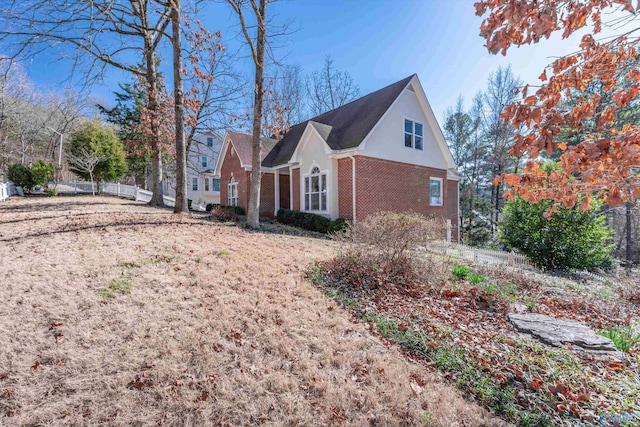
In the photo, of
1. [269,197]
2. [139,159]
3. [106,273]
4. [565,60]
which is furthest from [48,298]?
[139,159]

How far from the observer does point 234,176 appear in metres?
20.2

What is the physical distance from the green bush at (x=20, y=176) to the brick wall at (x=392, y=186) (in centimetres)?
2162

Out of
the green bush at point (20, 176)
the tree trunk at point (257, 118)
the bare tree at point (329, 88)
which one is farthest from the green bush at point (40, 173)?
the bare tree at point (329, 88)

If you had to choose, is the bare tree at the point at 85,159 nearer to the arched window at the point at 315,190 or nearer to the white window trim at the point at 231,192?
the white window trim at the point at 231,192

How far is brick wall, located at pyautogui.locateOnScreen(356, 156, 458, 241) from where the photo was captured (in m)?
13.2

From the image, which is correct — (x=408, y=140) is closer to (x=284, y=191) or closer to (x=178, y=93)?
(x=284, y=191)

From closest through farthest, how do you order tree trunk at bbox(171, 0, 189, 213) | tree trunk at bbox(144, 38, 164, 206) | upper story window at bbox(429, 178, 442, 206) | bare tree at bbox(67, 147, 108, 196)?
tree trunk at bbox(171, 0, 189, 213), tree trunk at bbox(144, 38, 164, 206), upper story window at bbox(429, 178, 442, 206), bare tree at bbox(67, 147, 108, 196)

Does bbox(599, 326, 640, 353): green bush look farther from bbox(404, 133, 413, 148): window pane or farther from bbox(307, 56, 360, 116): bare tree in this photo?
bbox(307, 56, 360, 116): bare tree

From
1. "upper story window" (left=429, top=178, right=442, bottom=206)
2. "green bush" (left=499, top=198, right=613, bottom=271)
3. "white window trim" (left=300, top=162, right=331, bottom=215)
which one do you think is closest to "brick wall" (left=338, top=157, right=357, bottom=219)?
"white window trim" (left=300, top=162, right=331, bottom=215)

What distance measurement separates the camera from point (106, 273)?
508 cm

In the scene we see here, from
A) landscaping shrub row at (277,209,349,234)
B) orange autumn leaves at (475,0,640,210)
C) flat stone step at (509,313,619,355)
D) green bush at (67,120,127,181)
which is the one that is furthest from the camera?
green bush at (67,120,127,181)

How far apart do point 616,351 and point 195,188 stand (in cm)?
3577

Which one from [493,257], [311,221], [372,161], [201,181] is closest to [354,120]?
[372,161]

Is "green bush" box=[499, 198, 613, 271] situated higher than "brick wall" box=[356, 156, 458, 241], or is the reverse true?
"brick wall" box=[356, 156, 458, 241]
